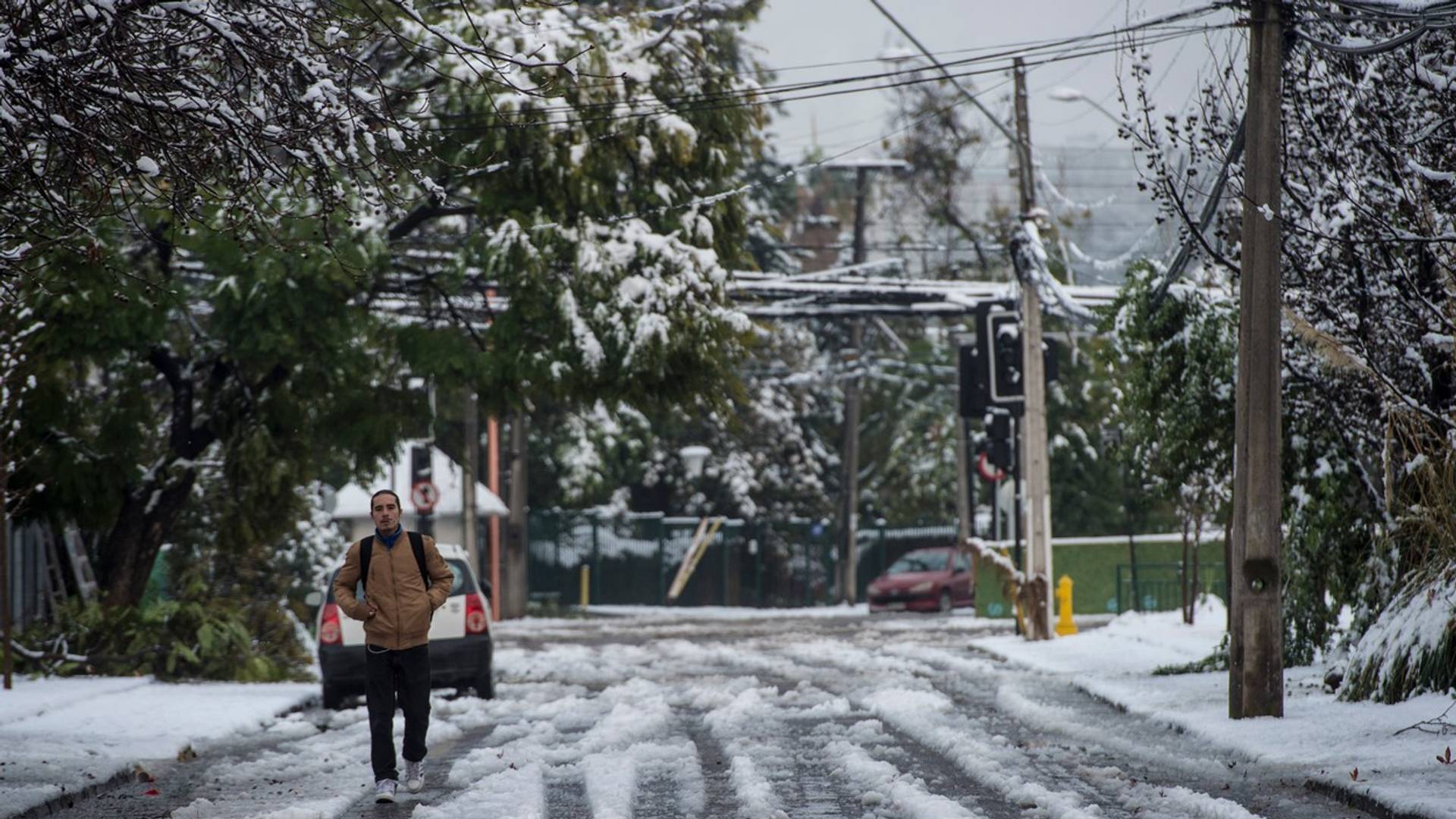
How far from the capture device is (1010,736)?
1348 centimetres

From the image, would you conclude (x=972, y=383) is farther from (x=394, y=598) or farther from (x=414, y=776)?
(x=414, y=776)

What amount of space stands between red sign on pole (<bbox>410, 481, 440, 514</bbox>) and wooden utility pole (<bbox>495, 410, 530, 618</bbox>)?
8.68 m

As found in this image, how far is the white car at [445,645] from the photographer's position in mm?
16750

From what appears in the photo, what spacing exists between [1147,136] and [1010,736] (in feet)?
15.0

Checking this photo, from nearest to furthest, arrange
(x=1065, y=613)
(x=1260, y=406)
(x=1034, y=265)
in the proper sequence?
(x=1260, y=406) → (x=1034, y=265) → (x=1065, y=613)

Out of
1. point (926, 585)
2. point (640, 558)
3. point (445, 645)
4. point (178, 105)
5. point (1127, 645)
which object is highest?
point (178, 105)

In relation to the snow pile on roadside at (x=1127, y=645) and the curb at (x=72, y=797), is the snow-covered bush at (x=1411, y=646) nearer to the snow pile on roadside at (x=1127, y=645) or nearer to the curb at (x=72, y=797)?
the snow pile on roadside at (x=1127, y=645)

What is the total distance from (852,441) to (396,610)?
113 feet

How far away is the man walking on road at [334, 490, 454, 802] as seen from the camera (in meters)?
→ 10.8

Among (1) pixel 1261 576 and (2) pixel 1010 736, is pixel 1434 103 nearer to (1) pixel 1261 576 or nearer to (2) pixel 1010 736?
(1) pixel 1261 576

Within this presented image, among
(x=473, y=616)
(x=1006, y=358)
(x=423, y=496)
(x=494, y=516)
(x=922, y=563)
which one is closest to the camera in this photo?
(x=473, y=616)

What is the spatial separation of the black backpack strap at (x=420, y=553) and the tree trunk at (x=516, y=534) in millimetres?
27981

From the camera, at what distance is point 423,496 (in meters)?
30.2

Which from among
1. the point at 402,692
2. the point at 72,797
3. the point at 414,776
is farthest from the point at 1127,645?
the point at 72,797
